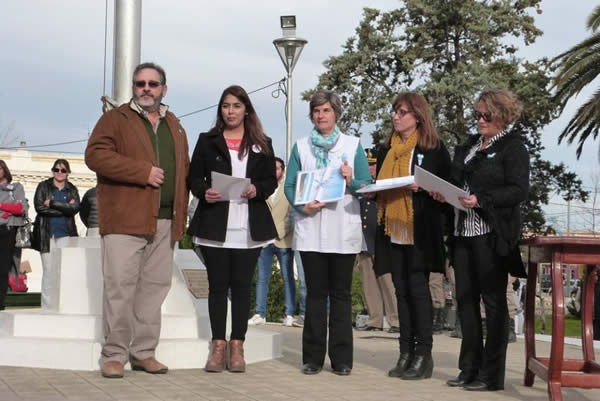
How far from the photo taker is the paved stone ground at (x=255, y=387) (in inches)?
225

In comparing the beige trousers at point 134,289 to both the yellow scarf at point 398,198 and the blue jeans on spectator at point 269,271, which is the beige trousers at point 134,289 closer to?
the yellow scarf at point 398,198

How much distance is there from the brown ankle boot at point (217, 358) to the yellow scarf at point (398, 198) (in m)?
1.51

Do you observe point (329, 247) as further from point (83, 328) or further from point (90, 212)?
point (90, 212)

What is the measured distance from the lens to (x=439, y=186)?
240 inches

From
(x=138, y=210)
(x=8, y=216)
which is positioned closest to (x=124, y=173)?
(x=138, y=210)

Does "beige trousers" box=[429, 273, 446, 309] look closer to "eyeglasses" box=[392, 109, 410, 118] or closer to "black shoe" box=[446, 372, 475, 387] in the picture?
"eyeglasses" box=[392, 109, 410, 118]

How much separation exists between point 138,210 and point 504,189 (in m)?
2.53

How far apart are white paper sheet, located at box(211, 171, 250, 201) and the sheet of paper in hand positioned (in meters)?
0.45

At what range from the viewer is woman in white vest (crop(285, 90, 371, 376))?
696cm

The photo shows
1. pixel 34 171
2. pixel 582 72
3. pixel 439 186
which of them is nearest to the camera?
pixel 439 186

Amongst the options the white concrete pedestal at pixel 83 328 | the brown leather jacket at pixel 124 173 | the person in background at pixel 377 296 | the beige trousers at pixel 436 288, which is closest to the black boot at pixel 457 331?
the beige trousers at pixel 436 288

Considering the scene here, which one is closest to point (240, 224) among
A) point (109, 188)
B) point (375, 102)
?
point (109, 188)

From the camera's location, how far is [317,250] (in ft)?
22.8

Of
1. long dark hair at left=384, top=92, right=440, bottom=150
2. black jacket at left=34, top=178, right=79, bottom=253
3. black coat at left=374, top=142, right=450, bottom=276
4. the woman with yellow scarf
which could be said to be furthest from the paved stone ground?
black jacket at left=34, top=178, right=79, bottom=253
